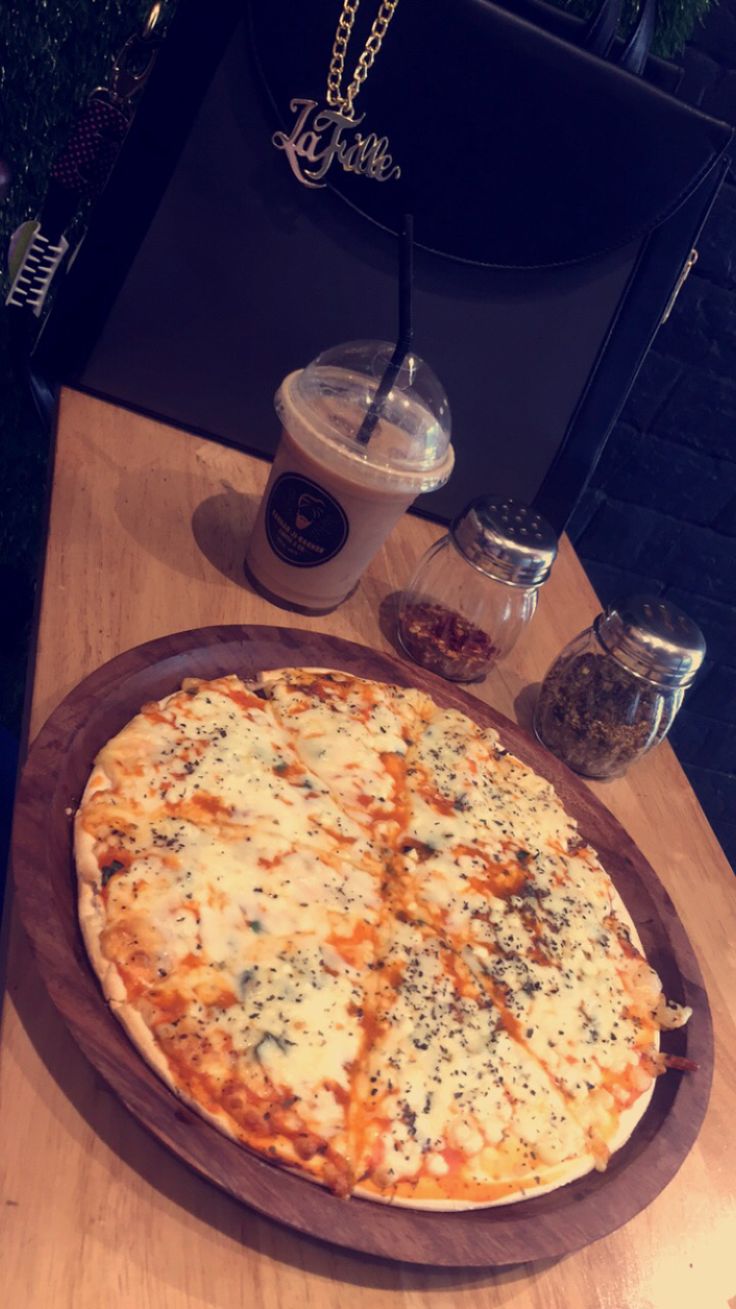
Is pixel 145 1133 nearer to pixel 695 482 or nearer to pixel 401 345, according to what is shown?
pixel 401 345

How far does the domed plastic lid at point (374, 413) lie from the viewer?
42.6 inches

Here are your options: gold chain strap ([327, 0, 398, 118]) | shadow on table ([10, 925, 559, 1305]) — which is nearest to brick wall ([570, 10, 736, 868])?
gold chain strap ([327, 0, 398, 118])

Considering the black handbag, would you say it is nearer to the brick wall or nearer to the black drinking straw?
the black drinking straw

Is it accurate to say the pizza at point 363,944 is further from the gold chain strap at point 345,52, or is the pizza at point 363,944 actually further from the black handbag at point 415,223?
the gold chain strap at point 345,52

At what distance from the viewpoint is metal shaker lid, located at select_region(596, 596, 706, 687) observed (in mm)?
1147

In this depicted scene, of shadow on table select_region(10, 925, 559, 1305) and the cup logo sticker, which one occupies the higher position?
the cup logo sticker

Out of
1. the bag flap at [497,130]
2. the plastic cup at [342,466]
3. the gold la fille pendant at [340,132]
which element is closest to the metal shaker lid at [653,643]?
the plastic cup at [342,466]

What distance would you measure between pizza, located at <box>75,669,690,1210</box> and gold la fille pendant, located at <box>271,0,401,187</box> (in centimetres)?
64

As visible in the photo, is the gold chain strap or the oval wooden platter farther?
the gold chain strap

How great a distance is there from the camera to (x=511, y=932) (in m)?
0.92

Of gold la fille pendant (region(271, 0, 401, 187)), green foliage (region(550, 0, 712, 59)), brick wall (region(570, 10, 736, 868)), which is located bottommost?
brick wall (region(570, 10, 736, 868))

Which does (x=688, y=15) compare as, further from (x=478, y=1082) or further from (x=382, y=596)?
(x=478, y=1082)

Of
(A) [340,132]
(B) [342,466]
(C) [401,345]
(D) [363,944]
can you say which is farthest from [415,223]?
(D) [363,944]

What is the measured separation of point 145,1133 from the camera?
670 millimetres
